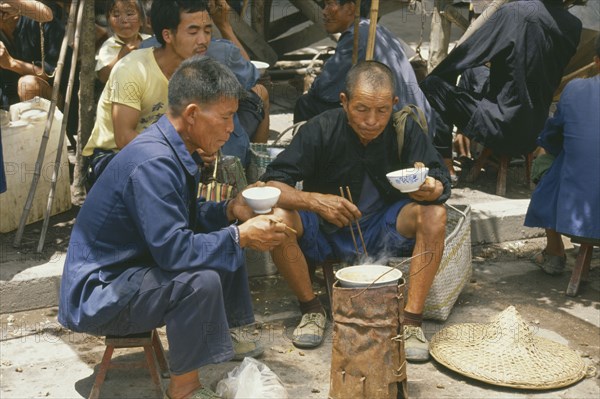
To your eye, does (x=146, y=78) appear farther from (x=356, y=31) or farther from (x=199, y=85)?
(x=356, y=31)

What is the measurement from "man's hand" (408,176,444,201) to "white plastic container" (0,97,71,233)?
2.64 metres

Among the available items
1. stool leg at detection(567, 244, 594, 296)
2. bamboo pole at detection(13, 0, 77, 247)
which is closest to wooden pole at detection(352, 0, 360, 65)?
bamboo pole at detection(13, 0, 77, 247)

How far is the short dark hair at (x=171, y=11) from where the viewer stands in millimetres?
5156

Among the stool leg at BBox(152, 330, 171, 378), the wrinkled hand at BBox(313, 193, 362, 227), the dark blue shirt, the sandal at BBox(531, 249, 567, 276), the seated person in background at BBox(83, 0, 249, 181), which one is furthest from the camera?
the sandal at BBox(531, 249, 567, 276)

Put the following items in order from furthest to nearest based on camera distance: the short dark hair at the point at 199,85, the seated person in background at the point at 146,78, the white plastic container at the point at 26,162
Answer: the white plastic container at the point at 26,162 → the seated person in background at the point at 146,78 → the short dark hair at the point at 199,85

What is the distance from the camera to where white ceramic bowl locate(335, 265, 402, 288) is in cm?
397

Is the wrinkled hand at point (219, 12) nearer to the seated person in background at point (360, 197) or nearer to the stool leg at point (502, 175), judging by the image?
the seated person in background at point (360, 197)

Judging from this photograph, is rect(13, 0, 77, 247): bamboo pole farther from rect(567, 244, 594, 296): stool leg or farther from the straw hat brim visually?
rect(567, 244, 594, 296): stool leg

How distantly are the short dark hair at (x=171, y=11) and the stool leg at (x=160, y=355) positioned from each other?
6.40 feet

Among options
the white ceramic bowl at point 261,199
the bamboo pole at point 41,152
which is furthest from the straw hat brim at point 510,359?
the bamboo pole at point 41,152

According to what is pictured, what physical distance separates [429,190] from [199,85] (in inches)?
59.1

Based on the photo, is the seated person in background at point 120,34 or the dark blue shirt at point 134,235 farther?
the seated person in background at point 120,34

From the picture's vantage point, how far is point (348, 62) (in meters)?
6.32

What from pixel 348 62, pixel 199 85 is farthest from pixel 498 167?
pixel 199 85
